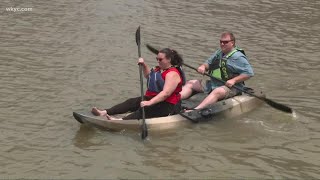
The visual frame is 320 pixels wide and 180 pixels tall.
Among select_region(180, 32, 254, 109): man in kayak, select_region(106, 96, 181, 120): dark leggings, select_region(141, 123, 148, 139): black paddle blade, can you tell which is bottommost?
select_region(141, 123, 148, 139): black paddle blade

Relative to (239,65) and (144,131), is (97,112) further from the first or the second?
(239,65)

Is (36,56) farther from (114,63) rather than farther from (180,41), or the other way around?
(180,41)

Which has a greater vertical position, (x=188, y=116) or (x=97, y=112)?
(x=97, y=112)

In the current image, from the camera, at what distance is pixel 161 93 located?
8.71m

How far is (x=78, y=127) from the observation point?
9.20 metres

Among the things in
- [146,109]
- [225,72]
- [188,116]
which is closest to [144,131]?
[146,109]

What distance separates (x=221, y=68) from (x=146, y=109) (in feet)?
6.44

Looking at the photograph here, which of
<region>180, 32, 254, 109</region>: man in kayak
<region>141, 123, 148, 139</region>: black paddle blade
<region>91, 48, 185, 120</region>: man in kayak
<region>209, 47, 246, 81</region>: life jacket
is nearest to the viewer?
<region>141, 123, 148, 139</region>: black paddle blade

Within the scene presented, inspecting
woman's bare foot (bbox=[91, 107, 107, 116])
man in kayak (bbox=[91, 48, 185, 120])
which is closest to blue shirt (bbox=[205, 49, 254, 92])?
man in kayak (bbox=[91, 48, 185, 120])

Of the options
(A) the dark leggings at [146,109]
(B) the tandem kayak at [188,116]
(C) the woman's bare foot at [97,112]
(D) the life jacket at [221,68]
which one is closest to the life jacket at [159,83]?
(A) the dark leggings at [146,109]

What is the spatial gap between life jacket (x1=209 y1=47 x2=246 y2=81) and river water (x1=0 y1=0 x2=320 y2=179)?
0.88m

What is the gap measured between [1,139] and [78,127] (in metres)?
1.37

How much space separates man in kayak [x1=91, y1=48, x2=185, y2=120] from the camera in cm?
873

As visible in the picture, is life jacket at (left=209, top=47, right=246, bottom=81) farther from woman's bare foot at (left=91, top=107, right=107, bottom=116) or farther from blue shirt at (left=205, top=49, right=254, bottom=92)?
woman's bare foot at (left=91, top=107, right=107, bottom=116)
